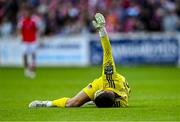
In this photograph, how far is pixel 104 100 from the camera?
46.8ft

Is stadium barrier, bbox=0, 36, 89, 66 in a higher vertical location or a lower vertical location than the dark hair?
higher

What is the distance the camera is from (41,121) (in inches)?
488

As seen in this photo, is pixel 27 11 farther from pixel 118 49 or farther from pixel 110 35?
pixel 118 49

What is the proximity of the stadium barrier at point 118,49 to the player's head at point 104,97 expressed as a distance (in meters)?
19.5

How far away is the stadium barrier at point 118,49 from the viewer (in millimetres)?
33938

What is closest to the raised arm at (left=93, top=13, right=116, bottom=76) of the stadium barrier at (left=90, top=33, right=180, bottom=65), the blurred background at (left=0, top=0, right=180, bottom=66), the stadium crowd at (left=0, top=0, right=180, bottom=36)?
the blurred background at (left=0, top=0, right=180, bottom=66)

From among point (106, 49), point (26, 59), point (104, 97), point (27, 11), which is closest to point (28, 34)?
point (26, 59)

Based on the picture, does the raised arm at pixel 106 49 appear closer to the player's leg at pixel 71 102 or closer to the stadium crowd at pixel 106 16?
the player's leg at pixel 71 102

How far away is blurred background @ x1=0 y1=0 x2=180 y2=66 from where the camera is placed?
34125 millimetres

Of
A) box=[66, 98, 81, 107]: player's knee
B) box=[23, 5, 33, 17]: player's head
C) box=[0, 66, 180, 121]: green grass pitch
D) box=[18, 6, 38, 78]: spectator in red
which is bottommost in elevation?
box=[0, 66, 180, 121]: green grass pitch

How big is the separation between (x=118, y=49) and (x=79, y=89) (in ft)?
42.0

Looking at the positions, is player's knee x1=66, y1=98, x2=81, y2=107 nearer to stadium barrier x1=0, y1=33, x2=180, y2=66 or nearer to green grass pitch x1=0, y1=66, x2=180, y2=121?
green grass pitch x1=0, y1=66, x2=180, y2=121

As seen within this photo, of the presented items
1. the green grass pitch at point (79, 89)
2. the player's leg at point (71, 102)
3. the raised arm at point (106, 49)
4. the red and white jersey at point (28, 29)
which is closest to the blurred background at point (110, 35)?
the green grass pitch at point (79, 89)

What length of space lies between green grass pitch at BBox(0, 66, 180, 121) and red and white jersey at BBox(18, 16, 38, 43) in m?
1.52
